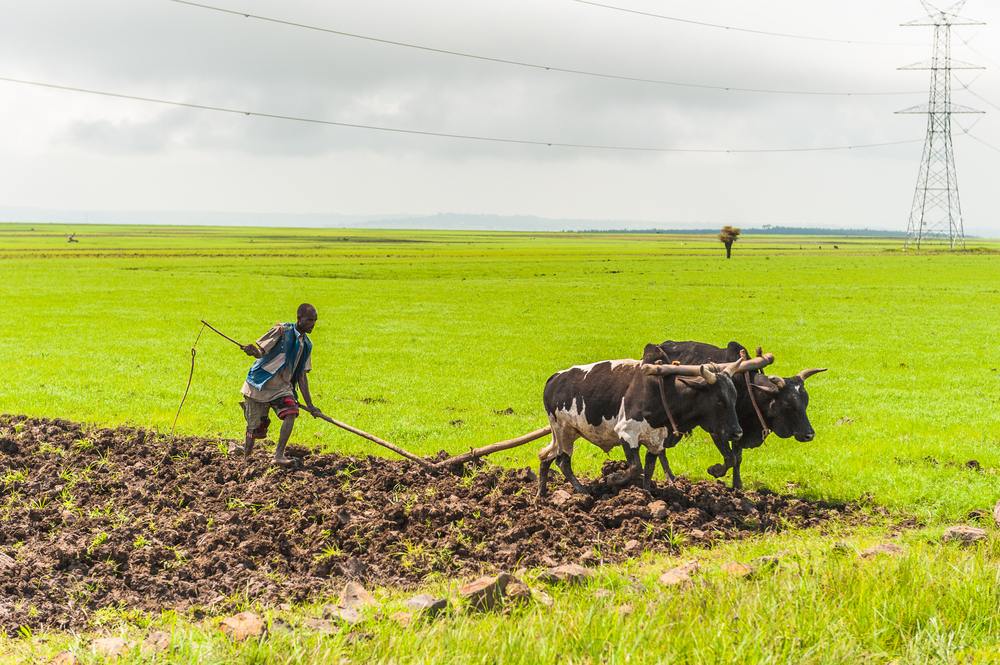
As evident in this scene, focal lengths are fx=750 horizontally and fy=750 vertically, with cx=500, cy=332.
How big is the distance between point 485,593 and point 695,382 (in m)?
3.87

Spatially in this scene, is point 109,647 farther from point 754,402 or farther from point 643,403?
point 754,402

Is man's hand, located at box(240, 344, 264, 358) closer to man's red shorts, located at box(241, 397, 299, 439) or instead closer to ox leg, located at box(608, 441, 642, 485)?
man's red shorts, located at box(241, 397, 299, 439)

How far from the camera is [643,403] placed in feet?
28.7

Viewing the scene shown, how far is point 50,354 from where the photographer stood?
78.1 feet

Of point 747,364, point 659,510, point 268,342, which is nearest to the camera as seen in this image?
point 659,510

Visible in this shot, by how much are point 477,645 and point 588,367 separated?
4.85 metres

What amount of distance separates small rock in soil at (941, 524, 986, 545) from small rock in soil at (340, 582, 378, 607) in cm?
566

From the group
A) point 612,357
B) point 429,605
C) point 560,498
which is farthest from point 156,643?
point 612,357

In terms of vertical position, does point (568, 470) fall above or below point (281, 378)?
below

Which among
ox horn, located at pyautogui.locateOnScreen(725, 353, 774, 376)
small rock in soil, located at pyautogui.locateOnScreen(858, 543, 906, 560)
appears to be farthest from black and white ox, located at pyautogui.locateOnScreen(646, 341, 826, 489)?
small rock in soil, located at pyautogui.locateOnScreen(858, 543, 906, 560)

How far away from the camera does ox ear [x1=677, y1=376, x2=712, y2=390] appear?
28.2ft

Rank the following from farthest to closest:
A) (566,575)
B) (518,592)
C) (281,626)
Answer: (566,575), (518,592), (281,626)

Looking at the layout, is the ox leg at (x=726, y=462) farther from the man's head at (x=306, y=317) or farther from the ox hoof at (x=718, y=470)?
the man's head at (x=306, y=317)

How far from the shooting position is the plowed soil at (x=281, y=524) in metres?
7.04
